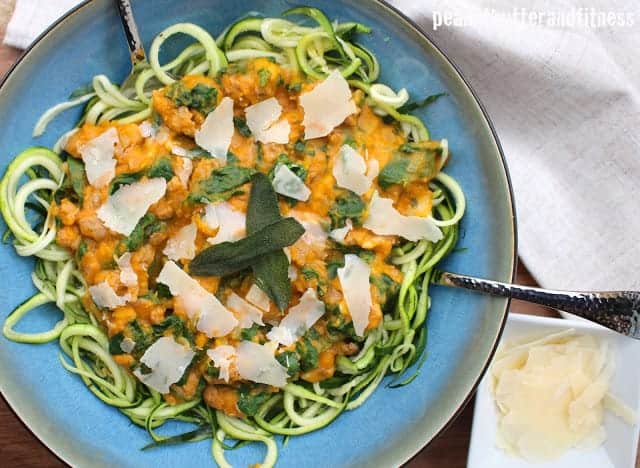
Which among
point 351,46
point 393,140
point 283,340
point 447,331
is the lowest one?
point 447,331

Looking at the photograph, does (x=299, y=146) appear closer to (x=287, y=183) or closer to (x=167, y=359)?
(x=287, y=183)

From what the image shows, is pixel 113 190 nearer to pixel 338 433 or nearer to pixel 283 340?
pixel 283 340

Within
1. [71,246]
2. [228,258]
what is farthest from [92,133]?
[228,258]

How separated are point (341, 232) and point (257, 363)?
1.98 feet

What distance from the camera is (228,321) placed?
2.91 metres

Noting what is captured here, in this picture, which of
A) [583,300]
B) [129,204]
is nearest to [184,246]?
[129,204]

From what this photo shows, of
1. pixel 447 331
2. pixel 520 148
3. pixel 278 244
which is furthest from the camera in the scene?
pixel 520 148

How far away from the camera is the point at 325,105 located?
9.77 ft

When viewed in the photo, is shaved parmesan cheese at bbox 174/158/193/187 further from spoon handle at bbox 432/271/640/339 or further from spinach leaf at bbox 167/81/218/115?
spoon handle at bbox 432/271/640/339

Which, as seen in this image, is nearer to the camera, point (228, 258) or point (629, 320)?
point (228, 258)

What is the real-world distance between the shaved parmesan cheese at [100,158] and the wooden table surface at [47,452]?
0.78 metres

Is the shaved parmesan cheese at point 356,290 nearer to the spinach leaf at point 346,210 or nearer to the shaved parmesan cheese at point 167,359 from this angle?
the spinach leaf at point 346,210

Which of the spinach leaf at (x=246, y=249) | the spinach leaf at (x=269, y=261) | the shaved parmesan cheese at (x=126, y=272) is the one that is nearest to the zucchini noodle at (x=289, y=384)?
the shaved parmesan cheese at (x=126, y=272)

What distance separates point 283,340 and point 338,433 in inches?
20.3
